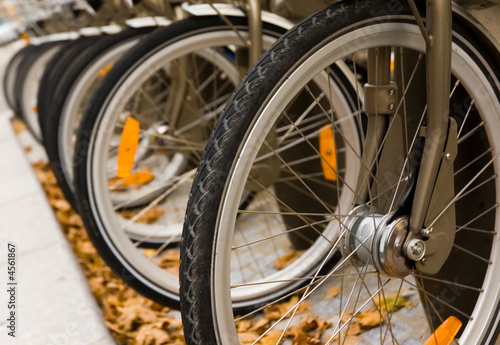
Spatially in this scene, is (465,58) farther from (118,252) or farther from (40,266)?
(40,266)

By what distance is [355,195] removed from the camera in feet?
4.94

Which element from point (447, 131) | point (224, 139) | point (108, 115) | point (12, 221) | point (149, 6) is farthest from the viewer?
point (12, 221)

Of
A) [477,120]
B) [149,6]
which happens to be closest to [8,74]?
[149,6]

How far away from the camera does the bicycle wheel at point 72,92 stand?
2.68 metres

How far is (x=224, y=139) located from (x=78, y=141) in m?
1.05

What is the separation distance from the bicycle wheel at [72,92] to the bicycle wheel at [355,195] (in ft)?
3.09

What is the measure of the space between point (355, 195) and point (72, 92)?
1.74 metres

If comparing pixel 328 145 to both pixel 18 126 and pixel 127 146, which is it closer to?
pixel 127 146

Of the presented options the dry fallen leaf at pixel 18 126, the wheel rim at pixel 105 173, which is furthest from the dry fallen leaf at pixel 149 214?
the dry fallen leaf at pixel 18 126

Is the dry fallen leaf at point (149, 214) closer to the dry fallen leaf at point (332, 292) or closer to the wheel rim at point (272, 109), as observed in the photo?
the dry fallen leaf at point (332, 292)

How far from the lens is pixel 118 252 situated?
2127mm

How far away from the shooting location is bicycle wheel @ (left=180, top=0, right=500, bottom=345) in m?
1.22

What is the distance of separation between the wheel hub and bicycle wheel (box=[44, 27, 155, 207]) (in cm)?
151

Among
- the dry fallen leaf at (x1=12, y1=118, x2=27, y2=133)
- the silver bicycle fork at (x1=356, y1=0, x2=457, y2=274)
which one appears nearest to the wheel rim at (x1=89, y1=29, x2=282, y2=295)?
the silver bicycle fork at (x1=356, y1=0, x2=457, y2=274)
